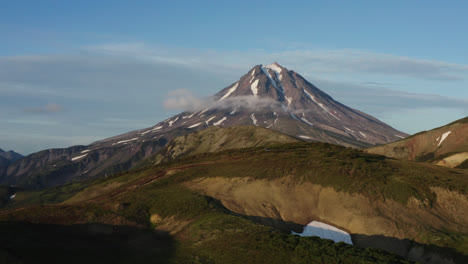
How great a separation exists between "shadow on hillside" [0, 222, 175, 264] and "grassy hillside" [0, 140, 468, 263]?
12.3ft

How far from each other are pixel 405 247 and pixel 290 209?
1097 inches

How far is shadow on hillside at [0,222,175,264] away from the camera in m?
56.2

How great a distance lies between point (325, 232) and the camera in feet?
301

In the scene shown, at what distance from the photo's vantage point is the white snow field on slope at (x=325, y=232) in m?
89.5

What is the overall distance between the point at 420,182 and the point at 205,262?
77.6 metres

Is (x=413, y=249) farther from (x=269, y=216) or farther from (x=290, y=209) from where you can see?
(x=269, y=216)

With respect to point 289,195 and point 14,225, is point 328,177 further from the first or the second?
point 14,225

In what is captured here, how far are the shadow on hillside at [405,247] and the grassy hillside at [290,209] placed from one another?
7.9 inches

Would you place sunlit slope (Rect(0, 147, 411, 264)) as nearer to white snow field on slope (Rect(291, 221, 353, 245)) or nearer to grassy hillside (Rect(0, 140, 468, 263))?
grassy hillside (Rect(0, 140, 468, 263))

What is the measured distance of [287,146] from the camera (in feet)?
573

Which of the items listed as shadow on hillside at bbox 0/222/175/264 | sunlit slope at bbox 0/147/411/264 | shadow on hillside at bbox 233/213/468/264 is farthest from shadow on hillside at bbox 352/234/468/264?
shadow on hillside at bbox 0/222/175/264

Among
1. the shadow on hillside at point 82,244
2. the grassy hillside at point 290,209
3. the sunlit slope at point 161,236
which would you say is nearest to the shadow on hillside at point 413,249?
the grassy hillside at point 290,209

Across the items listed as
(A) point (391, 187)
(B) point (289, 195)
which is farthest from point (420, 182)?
(B) point (289, 195)

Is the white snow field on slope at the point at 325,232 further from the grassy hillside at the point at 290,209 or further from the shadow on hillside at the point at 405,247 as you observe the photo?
the grassy hillside at the point at 290,209
